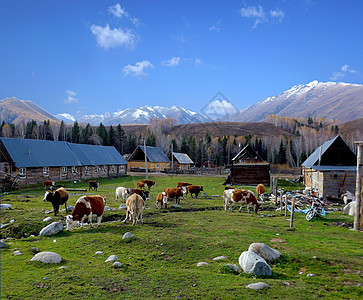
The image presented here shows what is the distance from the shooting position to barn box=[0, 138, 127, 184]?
3931cm

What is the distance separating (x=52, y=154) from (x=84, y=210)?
1457 inches

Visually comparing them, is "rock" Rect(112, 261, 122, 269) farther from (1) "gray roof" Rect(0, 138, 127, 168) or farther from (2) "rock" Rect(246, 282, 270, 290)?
(1) "gray roof" Rect(0, 138, 127, 168)

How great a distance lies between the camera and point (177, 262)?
9.69 metres

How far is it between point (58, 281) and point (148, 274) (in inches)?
101

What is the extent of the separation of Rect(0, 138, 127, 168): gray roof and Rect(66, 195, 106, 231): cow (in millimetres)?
29688

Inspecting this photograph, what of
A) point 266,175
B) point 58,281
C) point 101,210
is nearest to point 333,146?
point 266,175

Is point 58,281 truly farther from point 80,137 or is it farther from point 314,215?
point 80,137

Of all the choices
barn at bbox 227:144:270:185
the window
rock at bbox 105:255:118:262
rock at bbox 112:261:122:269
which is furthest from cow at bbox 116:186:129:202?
barn at bbox 227:144:270:185

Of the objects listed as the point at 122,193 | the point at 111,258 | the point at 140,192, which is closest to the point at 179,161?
the point at 122,193

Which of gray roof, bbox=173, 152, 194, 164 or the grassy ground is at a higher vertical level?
gray roof, bbox=173, 152, 194, 164

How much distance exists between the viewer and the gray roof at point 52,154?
40531 mm

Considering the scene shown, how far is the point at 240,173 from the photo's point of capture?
48188 millimetres

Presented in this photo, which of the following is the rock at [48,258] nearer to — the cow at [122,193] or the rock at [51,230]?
the rock at [51,230]

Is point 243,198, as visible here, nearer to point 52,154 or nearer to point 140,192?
point 140,192
